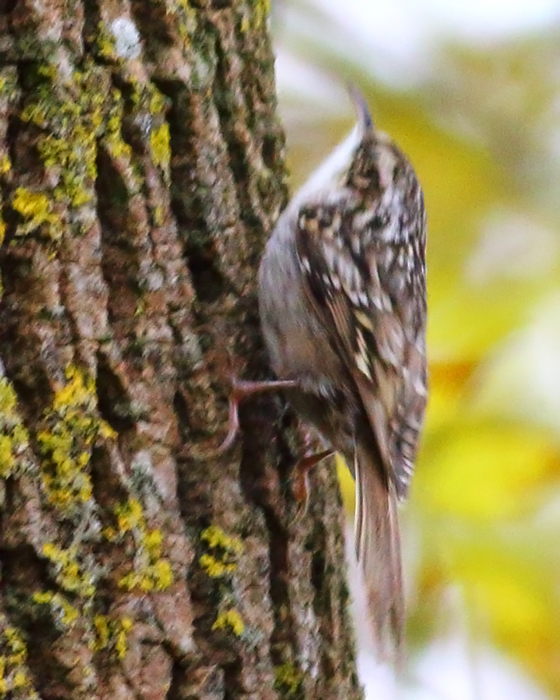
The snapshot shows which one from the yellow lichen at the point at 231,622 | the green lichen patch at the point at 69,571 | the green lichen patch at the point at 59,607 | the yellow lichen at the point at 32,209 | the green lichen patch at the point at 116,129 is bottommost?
the yellow lichen at the point at 231,622

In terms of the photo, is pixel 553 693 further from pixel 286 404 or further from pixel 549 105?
pixel 549 105

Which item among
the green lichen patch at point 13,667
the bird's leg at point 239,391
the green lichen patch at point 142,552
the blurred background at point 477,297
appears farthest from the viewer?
the blurred background at point 477,297

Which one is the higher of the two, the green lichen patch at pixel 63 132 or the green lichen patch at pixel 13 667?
the green lichen patch at pixel 63 132

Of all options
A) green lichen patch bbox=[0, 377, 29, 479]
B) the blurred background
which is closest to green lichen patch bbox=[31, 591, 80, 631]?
Result: green lichen patch bbox=[0, 377, 29, 479]

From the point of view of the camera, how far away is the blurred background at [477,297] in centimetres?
181

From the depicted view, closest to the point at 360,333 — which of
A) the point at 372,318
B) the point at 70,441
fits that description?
the point at 372,318

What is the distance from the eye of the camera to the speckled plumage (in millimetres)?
1162

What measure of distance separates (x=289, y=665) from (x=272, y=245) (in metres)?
0.56

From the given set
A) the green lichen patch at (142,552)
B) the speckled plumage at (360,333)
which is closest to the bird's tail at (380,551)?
the speckled plumage at (360,333)

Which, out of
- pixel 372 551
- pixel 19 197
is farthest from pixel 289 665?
pixel 19 197

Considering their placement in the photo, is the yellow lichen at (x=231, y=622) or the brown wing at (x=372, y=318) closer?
the yellow lichen at (x=231, y=622)

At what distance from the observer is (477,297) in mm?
1846

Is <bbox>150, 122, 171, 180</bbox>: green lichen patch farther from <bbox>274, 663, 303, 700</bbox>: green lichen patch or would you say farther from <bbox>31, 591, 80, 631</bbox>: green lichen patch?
<bbox>274, 663, 303, 700</bbox>: green lichen patch

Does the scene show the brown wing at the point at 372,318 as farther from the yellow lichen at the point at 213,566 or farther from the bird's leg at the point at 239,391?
the yellow lichen at the point at 213,566
